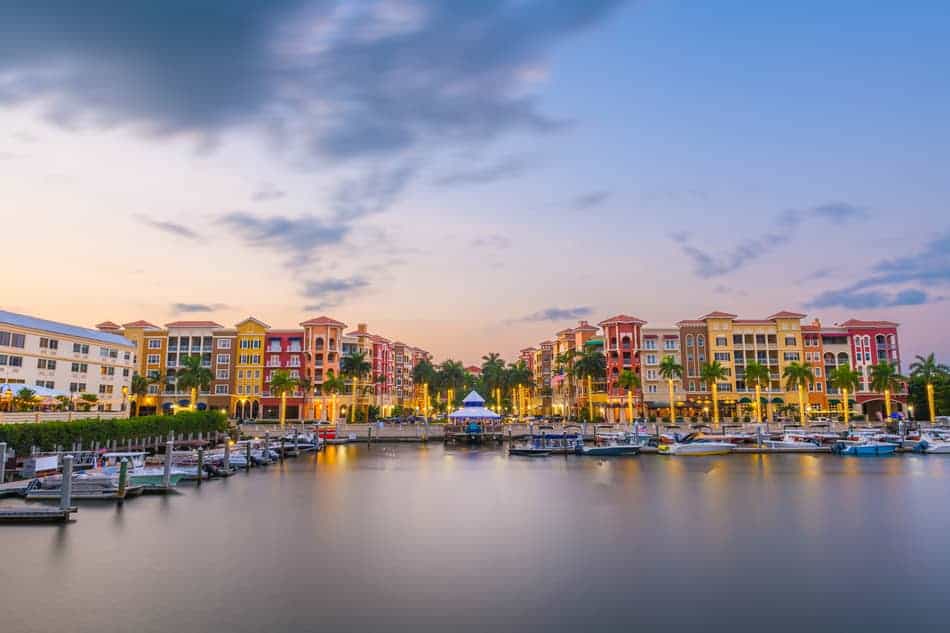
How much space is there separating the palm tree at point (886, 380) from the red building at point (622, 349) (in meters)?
40.4

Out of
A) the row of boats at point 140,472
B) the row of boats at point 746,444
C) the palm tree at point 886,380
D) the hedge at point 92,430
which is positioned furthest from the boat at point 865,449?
the hedge at point 92,430

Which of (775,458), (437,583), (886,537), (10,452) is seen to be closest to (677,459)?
(775,458)

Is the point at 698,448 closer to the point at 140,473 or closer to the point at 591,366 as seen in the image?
the point at 591,366

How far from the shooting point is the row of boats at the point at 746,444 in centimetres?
7769

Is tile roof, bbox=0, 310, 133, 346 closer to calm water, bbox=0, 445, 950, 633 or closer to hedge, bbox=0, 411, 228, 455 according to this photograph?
hedge, bbox=0, 411, 228, 455

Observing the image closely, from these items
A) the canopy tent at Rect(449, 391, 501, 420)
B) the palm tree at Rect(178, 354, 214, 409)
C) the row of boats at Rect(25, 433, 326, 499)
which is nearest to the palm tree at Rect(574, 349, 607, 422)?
the canopy tent at Rect(449, 391, 501, 420)

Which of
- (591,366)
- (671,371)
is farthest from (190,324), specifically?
(671,371)

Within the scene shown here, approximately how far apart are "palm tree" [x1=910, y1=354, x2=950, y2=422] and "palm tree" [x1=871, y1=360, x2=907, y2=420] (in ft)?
9.69

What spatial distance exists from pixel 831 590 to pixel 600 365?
99.3m

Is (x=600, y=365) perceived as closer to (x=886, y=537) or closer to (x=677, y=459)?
(x=677, y=459)

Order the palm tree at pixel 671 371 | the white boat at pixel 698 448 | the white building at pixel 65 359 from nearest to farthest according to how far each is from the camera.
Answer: the white building at pixel 65 359
the white boat at pixel 698 448
the palm tree at pixel 671 371

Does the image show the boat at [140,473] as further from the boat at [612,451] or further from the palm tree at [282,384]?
the palm tree at [282,384]

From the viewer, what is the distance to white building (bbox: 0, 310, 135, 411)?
74062 mm

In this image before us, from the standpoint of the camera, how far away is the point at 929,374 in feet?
371
